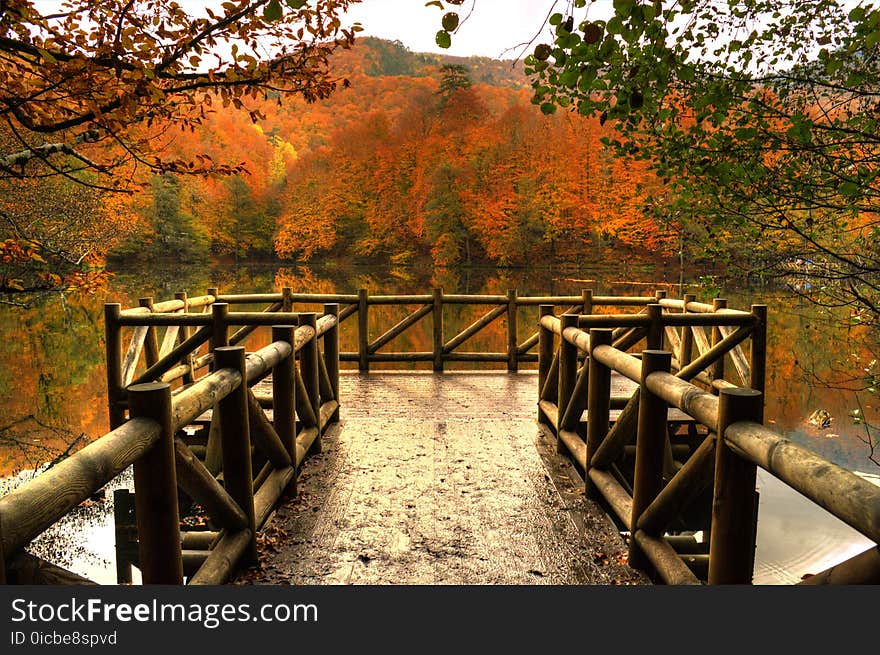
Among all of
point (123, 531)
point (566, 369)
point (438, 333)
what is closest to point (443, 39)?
point (566, 369)

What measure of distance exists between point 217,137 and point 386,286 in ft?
104

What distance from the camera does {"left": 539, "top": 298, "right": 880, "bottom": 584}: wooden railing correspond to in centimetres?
202

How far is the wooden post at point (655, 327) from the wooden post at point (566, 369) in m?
1.32

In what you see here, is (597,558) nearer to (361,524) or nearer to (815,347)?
(361,524)

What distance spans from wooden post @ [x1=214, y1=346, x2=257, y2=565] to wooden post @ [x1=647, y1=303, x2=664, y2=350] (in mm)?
4562

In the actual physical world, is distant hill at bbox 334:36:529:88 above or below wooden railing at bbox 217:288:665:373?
above

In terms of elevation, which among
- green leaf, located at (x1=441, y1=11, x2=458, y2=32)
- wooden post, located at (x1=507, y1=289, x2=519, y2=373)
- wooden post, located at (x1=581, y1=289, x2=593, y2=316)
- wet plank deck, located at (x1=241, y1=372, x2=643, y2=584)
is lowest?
wet plank deck, located at (x1=241, y1=372, x2=643, y2=584)

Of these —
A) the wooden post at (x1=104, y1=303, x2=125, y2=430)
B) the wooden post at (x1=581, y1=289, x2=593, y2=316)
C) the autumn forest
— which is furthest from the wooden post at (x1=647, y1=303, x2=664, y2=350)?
the autumn forest

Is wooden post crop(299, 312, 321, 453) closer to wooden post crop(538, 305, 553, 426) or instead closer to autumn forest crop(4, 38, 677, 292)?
wooden post crop(538, 305, 553, 426)

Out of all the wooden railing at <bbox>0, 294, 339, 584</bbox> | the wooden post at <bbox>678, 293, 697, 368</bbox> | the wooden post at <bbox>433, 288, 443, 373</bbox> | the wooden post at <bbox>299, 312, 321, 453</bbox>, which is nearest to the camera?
the wooden railing at <bbox>0, 294, 339, 584</bbox>

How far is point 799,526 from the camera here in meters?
7.39

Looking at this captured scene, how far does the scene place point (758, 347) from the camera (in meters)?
6.84

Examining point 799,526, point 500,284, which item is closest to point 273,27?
point 799,526

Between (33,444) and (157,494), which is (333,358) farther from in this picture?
(33,444)
